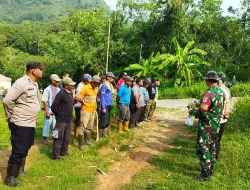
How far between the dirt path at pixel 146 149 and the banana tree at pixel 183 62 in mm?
7184

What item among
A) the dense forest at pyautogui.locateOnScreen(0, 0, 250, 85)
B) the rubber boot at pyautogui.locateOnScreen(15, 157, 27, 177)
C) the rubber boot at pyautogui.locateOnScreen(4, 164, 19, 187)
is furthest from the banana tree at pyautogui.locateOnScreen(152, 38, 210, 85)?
the rubber boot at pyautogui.locateOnScreen(4, 164, 19, 187)

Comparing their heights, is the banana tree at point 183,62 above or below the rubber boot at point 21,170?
above

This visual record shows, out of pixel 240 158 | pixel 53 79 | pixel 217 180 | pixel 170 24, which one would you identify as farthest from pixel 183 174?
pixel 170 24

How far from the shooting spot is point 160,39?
2283cm

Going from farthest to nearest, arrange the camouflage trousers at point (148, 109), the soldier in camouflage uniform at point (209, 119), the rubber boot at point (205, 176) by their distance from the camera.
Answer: the camouflage trousers at point (148, 109), the rubber boot at point (205, 176), the soldier in camouflage uniform at point (209, 119)

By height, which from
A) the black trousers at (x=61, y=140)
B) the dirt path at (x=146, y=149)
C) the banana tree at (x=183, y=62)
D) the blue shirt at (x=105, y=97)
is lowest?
the dirt path at (x=146, y=149)

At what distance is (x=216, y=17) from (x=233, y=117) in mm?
19620

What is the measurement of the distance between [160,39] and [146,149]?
17439 millimetres

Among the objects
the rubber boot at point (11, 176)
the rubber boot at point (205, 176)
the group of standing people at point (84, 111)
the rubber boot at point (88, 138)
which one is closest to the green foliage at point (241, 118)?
the group of standing people at point (84, 111)

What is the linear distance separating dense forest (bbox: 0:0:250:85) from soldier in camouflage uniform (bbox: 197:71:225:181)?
13069 mm

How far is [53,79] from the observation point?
650cm

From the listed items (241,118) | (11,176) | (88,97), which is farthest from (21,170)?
(241,118)

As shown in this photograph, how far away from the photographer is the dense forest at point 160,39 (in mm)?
20186

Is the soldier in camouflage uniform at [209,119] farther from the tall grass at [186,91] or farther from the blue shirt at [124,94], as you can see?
the tall grass at [186,91]
